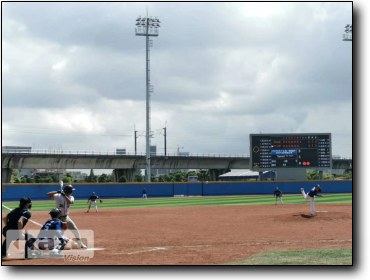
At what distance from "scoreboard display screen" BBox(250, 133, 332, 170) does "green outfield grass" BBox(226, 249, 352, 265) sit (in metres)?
44.9

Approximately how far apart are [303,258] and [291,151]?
47187 millimetres

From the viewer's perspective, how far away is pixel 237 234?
1866cm

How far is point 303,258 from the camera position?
11.7 metres

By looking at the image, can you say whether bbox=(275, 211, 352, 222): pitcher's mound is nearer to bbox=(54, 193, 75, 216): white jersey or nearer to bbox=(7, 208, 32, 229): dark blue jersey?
bbox=(54, 193, 75, 216): white jersey

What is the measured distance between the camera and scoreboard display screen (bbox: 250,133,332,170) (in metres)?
57.6

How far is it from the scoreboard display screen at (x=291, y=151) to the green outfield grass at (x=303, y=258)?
44.9 m

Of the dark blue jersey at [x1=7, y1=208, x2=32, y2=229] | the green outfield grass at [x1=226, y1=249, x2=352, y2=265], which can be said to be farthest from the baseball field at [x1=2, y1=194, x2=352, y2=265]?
the dark blue jersey at [x1=7, y1=208, x2=32, y2=229]

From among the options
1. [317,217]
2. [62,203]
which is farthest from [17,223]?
[317,217]

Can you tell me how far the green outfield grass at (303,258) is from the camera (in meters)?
10.9

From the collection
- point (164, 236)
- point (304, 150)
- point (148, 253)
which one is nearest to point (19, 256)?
point (148, 253)

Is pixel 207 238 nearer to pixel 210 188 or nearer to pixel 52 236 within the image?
pixel 52 236
